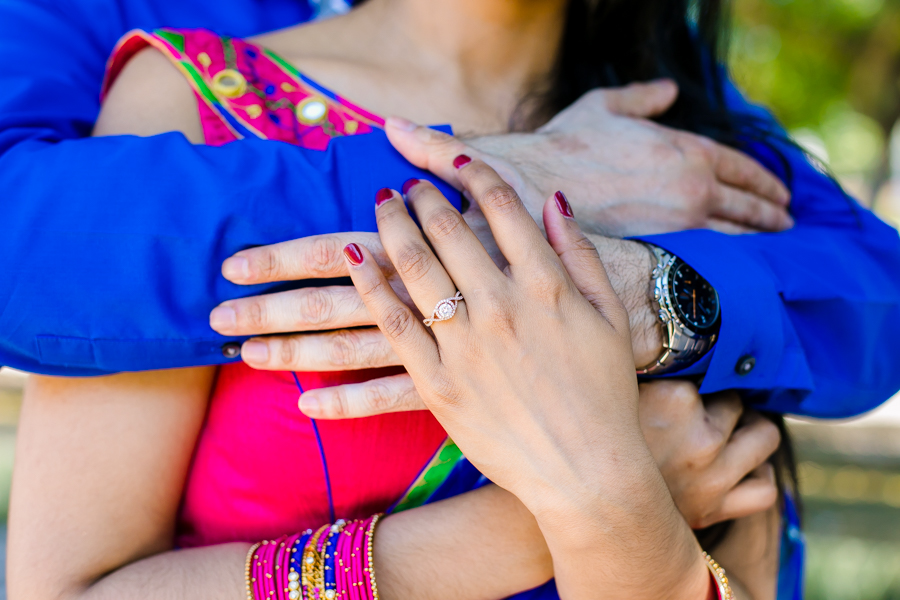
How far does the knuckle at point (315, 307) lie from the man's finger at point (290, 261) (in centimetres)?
3

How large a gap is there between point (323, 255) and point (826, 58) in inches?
396

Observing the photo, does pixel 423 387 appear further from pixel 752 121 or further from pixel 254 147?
pixel 752 121

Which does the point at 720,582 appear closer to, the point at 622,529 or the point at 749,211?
the point at 622,529

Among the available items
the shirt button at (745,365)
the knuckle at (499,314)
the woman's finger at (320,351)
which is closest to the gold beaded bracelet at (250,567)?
the woman's finger at (320,351)

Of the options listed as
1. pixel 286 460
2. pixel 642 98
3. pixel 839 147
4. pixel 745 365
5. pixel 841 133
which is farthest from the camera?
pixel 841 133

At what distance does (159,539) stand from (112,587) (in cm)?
11

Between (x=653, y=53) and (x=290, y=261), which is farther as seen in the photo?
(x=653, y=53)

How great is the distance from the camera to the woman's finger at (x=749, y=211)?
54.1 inches

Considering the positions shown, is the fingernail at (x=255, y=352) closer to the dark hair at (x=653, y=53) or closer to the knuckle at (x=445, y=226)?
the knuckle at (x=445, y=226)

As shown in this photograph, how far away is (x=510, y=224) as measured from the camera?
88 centimetres

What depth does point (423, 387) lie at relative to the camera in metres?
0.86

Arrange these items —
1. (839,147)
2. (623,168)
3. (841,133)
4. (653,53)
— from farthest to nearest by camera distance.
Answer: (841,133) → (839,147) → (653,53) → (623,168)

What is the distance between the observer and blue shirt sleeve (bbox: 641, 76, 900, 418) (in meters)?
Answer: 1.13

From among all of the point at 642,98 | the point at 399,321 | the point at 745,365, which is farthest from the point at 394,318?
the point at 642,98
